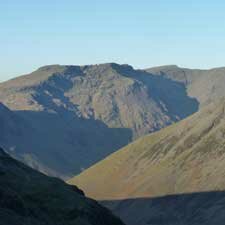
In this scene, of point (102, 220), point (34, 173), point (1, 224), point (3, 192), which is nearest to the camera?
point (1, 224)

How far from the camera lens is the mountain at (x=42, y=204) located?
11631 cm

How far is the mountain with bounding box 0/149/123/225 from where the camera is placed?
382 ft

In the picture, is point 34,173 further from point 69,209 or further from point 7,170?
point 69,209

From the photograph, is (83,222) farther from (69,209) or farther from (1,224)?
(1,224)

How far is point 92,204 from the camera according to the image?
146750 millimetres

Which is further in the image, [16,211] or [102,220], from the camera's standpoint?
[102,220]

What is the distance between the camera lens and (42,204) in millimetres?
137125

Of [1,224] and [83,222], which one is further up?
[1,224]

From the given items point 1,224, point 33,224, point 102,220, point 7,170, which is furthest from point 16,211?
point 7,170

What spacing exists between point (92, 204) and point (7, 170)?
26386 mm

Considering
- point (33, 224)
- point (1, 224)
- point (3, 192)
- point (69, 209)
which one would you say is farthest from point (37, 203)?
point (1, 224)

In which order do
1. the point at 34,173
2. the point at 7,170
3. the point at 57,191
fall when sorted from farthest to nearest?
the point at 34,173 → the point at 7,170 → the point at 57,191

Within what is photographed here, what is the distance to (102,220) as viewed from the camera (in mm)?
140250

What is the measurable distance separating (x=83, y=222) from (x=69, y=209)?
5950mm
